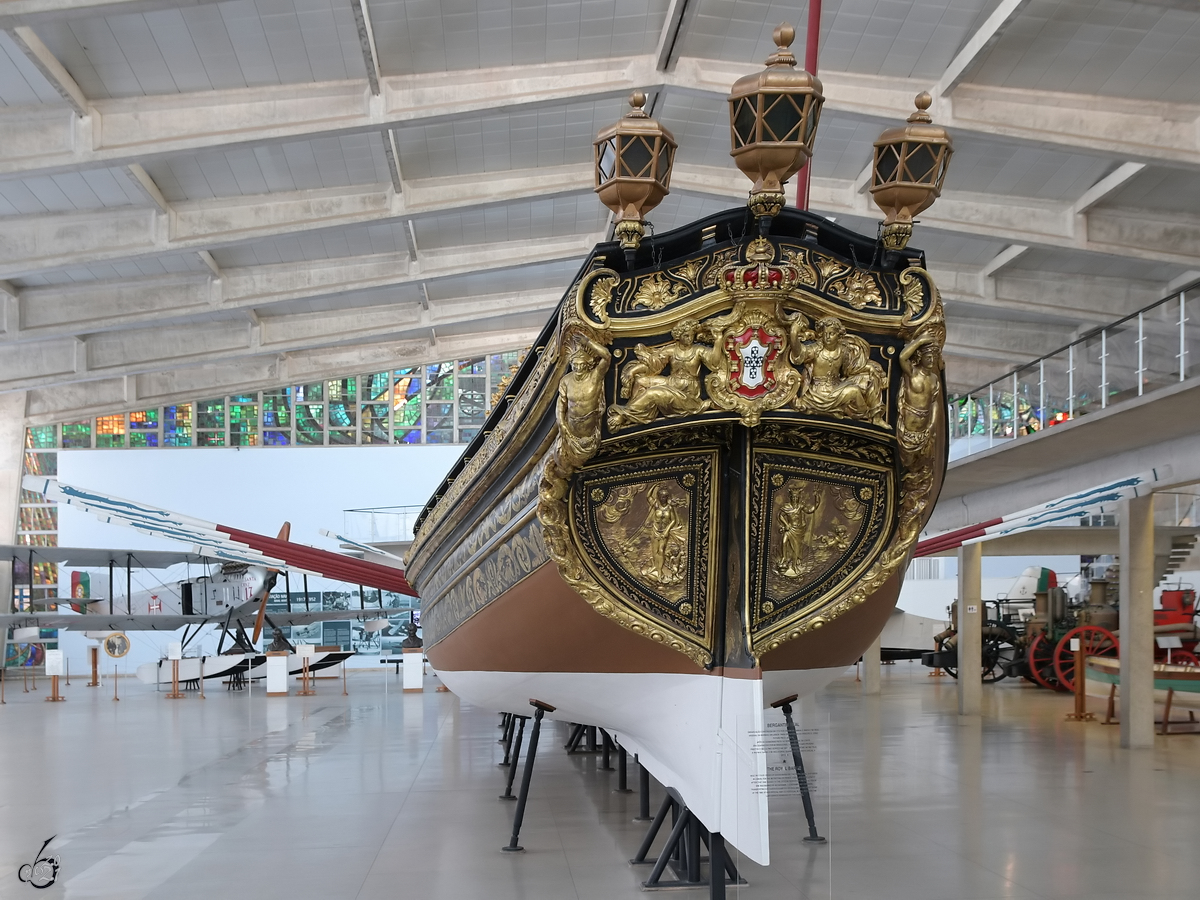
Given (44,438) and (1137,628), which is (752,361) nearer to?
(1137,628)

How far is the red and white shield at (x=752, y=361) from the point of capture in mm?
3516

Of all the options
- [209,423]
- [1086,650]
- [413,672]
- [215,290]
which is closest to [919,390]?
[1086,650]

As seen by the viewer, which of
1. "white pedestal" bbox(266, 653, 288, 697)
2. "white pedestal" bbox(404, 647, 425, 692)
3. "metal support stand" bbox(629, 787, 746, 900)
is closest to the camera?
"metal support stand" bbox(629, 787, 746, 900)

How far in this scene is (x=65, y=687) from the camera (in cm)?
1739

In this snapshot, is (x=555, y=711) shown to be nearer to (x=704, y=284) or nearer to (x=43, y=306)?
(x=704, y=284)

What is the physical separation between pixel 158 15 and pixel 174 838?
21.0 feet

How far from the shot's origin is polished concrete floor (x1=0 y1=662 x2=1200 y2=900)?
13.5ft

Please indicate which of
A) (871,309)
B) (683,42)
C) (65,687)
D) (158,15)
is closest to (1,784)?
(158,15)

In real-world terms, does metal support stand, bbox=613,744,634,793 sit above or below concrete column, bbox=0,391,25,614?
below

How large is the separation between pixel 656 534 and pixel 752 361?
0.76m

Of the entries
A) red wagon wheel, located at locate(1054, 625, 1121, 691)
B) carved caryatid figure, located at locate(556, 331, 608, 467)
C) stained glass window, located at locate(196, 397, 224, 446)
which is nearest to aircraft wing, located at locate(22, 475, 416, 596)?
carved caryatid figure, located at locate(556, 331, 608, 467)

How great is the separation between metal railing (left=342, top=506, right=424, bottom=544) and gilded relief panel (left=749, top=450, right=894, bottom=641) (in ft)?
58.6

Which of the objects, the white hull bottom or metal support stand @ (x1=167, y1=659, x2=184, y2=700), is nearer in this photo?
the white hull bottom

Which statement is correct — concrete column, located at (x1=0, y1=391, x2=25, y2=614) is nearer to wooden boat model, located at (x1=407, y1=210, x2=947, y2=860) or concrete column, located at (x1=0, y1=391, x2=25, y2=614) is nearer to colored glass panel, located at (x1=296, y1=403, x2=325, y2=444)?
colored glass panel, located at (x1=296, y1=403, x2=325, y2=444)
